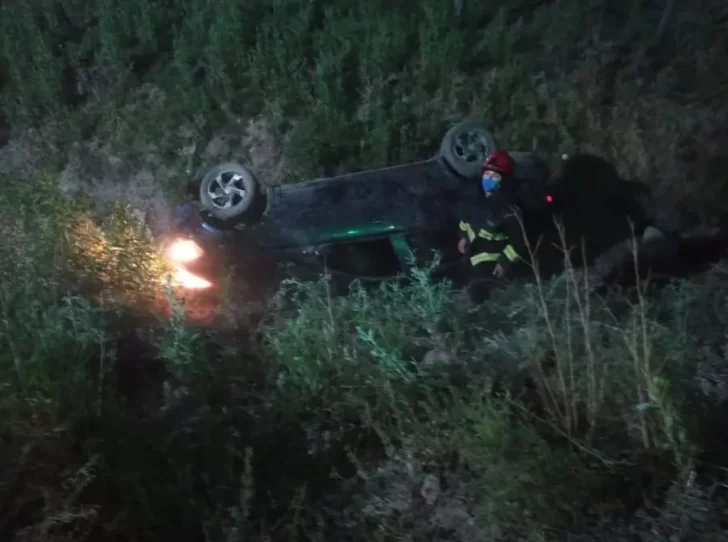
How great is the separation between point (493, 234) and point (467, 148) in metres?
1.04

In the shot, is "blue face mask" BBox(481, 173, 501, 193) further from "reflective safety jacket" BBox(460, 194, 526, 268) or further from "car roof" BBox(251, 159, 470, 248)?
"car roof" BBox(251, 159, 470, 248)

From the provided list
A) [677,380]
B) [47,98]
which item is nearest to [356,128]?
[47,98]

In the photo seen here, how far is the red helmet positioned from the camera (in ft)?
19.4

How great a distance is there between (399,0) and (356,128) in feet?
6.49

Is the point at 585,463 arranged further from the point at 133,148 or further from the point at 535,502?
the point at 133,148

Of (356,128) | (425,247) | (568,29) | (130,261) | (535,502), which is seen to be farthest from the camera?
(568,29)

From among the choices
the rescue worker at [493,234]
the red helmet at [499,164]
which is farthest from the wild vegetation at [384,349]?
the red helmet at [499,164]

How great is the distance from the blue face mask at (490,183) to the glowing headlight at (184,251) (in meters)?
2.10

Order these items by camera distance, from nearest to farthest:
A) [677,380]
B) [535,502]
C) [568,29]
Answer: [535,502] < [677,380] < [568,29]

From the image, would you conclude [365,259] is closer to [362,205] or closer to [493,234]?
[362,205]

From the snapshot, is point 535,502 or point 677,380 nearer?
point 535,502

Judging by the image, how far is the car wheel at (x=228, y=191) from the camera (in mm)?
6266

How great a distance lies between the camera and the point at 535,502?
3.52 meters

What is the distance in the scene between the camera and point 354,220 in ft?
20.2
